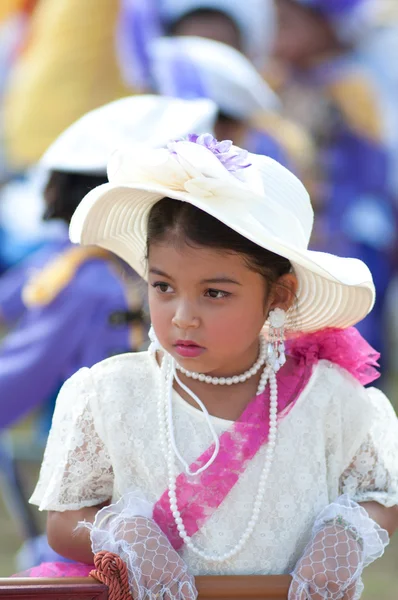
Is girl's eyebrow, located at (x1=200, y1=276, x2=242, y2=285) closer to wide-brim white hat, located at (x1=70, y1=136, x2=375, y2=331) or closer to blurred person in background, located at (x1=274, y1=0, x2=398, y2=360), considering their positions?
wide-brim white hat, located at (x1=70, y1=136, x2=375, y2=331)

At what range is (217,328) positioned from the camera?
1.81 meters

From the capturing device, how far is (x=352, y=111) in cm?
610

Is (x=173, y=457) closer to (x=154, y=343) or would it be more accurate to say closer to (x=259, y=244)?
(x=154, y=343)

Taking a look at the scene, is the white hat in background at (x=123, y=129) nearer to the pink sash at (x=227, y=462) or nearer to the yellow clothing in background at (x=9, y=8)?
the pink sash at (x=227, y=462)

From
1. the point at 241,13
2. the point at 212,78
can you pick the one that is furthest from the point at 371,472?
the point at 241,13

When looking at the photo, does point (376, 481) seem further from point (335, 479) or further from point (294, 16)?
point (294, 16)

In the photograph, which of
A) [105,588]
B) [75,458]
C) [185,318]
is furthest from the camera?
[75,458]

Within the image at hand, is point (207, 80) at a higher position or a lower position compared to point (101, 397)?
higher

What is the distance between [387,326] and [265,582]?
4.42 m

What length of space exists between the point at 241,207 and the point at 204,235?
79 millimetres

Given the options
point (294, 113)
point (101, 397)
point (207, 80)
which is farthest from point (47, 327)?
point (294, 113)

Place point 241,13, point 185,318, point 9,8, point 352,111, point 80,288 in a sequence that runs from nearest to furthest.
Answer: point 185,318 → point 80,288 → point 241,13 → point 9,8 → point 352,111

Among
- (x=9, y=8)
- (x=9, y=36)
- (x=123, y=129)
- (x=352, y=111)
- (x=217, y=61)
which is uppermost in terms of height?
(x=9, y=8)

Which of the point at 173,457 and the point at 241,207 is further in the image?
the point at 173,457
